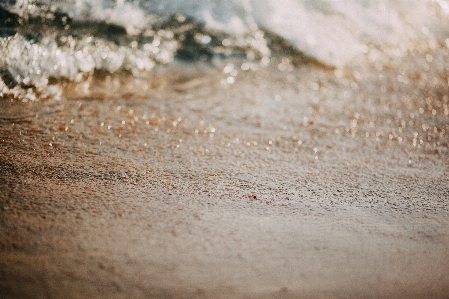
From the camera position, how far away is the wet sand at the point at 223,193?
90 cm

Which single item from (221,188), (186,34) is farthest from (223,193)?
(186,34)

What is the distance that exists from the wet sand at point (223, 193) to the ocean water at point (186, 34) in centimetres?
21

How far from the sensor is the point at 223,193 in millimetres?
1218

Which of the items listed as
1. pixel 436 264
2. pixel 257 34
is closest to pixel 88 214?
pixel 436 264

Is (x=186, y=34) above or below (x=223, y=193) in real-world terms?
above

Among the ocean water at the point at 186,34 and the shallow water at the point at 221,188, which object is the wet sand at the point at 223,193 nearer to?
the shallow water at the point at 221,188

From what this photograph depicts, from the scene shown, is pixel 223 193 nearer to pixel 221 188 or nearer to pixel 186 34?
pixel 221 188

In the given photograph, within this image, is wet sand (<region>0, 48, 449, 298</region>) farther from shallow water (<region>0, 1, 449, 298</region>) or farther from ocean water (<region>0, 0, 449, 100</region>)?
ocean water (<region>0, 0, 449, 100</region>)

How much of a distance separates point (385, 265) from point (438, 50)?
7.22 feet

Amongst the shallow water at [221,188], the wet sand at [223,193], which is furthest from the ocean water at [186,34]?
the wet sand at [223,193]

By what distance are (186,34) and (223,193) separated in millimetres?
1532

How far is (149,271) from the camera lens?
2.94ft

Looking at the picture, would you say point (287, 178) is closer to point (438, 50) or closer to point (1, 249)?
point (1, 249)

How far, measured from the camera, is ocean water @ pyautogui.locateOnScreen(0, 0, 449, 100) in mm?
1943
